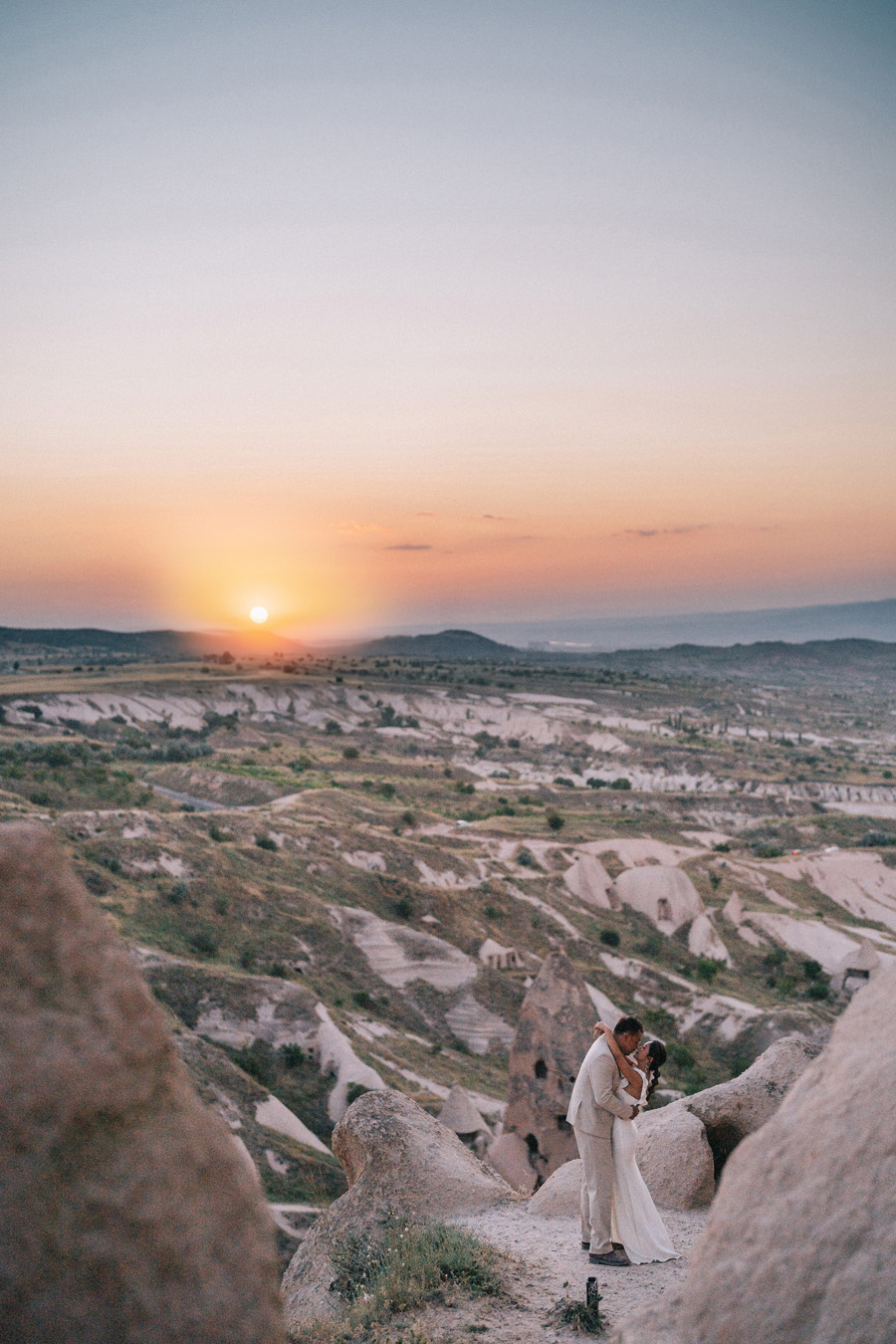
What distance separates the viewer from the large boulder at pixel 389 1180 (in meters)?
8.09

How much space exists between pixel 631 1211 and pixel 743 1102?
2.64 metres

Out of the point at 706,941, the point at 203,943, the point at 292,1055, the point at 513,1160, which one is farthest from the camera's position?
the point at 706,941

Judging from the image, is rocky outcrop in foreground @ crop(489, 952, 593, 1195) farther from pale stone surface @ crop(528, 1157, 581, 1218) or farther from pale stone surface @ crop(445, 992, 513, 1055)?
pale stone surface @ crop(445, 992, 513, 1055)

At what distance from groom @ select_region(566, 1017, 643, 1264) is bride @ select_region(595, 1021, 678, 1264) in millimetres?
55

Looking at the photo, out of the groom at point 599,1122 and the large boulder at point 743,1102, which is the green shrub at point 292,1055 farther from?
the groom at point 599,1122

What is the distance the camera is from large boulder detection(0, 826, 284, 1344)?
2.86 m

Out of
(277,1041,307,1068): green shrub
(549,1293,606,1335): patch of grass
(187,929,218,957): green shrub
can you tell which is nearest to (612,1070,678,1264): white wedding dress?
(549,1293,606,1335): patch of grass

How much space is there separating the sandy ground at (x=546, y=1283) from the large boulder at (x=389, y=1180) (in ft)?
1.79

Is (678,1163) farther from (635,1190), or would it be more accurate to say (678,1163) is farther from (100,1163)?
(100,1163)

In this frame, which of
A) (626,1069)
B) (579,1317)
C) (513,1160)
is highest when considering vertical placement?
(626,1069)

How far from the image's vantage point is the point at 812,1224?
342 cm

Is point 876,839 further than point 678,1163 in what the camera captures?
Yes

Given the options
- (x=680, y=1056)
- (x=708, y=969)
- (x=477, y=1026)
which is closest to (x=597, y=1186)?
(x=477, y=1026)

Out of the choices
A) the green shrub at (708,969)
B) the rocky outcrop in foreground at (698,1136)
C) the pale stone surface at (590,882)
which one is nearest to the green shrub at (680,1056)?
the green shrub at (708,969)
